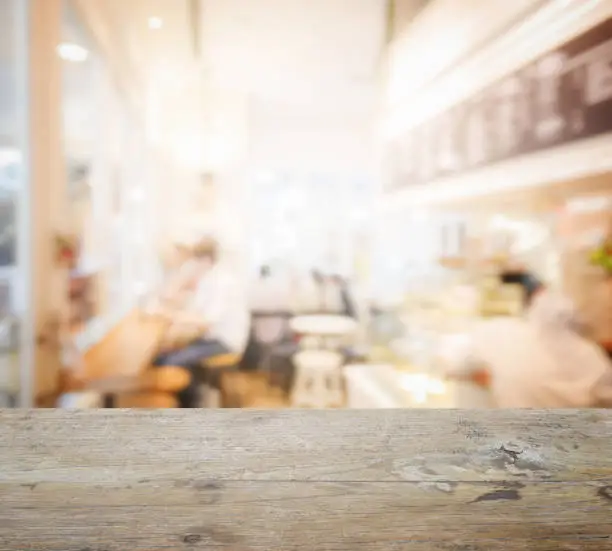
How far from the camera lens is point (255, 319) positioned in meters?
2.23

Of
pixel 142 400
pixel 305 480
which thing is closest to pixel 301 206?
pixel 142 400

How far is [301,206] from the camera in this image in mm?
2279

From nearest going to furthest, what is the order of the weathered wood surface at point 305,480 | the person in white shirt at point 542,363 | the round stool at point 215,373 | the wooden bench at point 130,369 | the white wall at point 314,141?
the weathered wood surface at point 305,480 → the person in white shirt at point 542,363 → the wooden bench at point 130,369 → the round stool at point 215,373 → the white wall at point 314,141

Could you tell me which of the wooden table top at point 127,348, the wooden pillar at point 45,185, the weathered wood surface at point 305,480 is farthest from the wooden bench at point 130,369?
the weathered wood surface at point 305,480

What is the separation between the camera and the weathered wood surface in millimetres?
571

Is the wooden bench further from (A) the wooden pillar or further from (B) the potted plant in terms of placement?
(B) the potted plant

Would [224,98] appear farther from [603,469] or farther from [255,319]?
[603,469]

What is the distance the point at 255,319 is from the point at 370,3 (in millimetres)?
1326

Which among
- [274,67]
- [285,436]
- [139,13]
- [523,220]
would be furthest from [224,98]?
[285,436]

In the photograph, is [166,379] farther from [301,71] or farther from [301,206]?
[301,71]

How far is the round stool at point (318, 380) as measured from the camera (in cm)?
209

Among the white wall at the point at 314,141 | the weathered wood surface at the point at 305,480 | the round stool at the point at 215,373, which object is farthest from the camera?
the white wall at the point at 314,141

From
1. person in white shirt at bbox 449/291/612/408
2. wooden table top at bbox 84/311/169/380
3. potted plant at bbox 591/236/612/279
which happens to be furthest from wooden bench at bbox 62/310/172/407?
potted plant at bbox 591/236/612/279

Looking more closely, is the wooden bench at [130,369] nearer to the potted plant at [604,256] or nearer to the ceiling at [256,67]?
the ceiling at [256,67]
